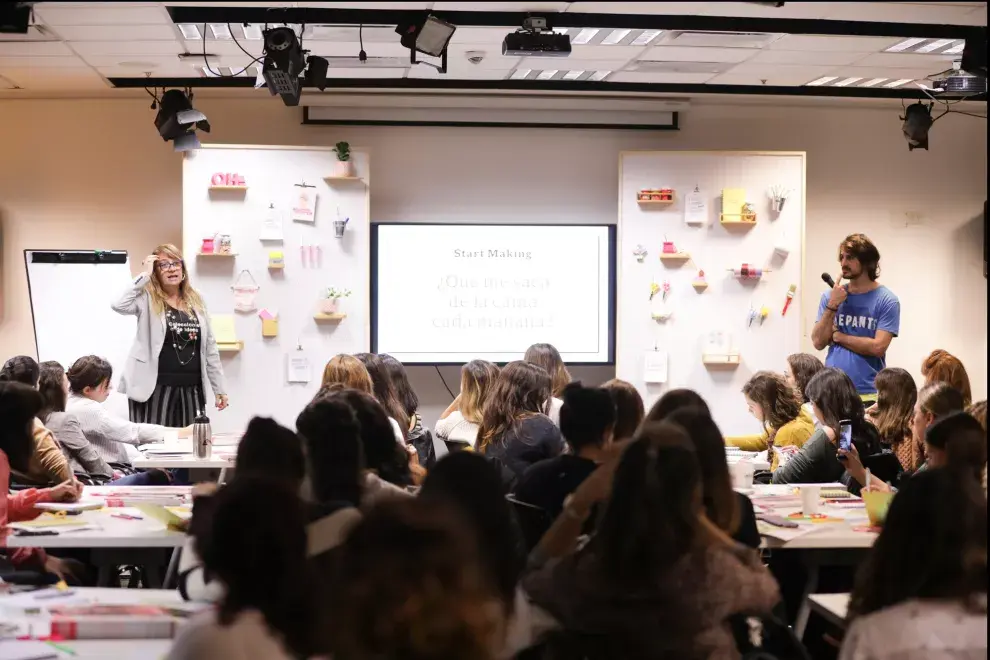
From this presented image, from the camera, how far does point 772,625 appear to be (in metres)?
2.17

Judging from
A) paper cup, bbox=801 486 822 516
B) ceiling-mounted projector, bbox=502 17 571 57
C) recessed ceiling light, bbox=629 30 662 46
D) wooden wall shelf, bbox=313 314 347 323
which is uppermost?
recessed ceiling light, bbox=629 30 662 46

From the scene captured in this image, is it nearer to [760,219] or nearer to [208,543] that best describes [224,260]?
[760,219]

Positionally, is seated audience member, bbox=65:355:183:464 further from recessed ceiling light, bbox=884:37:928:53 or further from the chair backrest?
recessed ceiling light, bbox=884:37:928:53

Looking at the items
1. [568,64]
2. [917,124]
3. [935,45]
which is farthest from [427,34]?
[917,124]

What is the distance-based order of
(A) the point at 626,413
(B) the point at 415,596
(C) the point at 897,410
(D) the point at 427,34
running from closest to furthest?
(B) the point at 415,596 → (A) the point at 626,413 → (C) the point at 897,410 → (D) the point at 427,34

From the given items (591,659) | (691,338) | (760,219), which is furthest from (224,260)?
(591,659)

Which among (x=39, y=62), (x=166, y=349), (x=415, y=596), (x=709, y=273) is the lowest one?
(x=415, y=596)

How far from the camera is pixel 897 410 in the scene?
4.71 metres

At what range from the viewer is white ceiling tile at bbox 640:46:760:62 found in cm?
640

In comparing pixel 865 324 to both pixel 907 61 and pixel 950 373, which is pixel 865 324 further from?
pixel 907 61

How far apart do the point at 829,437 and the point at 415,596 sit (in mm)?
3492

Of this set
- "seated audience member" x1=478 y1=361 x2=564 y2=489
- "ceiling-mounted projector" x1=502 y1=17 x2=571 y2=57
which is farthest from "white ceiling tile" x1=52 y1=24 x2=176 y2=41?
"seated audience member" x1=478 y1=361 x2=564 y2=489

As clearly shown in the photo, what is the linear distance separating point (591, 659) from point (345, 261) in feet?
17.8

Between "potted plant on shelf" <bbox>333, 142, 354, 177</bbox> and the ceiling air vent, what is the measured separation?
2280mm
